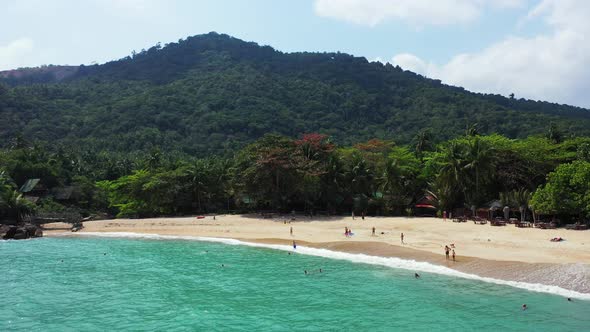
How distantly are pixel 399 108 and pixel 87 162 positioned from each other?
368 feet

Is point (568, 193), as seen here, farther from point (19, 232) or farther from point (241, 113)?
point (241, 113)

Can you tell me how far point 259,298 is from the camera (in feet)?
84.4

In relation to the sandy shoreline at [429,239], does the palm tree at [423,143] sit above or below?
above

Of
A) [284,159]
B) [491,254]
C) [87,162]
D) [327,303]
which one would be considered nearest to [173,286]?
[327,303]

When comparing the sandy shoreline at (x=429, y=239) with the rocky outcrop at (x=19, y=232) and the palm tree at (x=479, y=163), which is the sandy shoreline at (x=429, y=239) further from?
the palm tree at (x=479, y=163)

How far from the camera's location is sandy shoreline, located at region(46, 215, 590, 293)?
27.5m

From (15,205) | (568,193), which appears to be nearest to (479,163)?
(568,193)

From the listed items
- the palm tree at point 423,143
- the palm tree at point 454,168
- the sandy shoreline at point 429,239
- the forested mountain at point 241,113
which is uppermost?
the forested mountain at point 241,113

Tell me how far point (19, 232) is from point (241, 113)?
103 meters

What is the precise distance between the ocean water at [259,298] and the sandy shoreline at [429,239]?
6.93 feet

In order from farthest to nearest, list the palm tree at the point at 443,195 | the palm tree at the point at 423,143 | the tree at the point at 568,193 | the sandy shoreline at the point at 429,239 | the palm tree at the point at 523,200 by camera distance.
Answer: the palm tree at the point at 423,143
the palm tree at the point at 443,195
the palm tree at the point at 523,200
the tree at the point at 568,193
the sandy shoreline at the point at 429,239

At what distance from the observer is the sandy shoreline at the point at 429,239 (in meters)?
27.5

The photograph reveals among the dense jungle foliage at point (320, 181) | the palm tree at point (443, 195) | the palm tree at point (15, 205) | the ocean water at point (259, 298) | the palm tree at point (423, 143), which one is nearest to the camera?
the ocean water at point (259, 298)

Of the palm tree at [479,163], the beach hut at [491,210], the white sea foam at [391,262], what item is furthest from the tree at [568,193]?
the white sea foam at [391,262]
